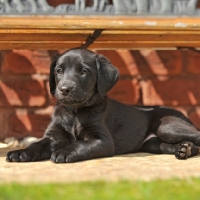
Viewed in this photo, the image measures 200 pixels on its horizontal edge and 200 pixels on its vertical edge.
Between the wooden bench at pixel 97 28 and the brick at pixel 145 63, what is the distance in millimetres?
375

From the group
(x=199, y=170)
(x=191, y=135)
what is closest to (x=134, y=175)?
(x=199, y=170)

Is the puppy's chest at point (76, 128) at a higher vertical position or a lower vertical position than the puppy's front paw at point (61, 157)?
lower

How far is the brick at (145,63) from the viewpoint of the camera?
473 centimetres

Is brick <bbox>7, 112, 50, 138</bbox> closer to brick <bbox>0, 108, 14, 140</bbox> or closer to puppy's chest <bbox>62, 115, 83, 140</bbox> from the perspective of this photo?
brick <bbox>0, 108, 14, 140</bbox>

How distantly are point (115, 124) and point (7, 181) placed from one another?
4.77ft

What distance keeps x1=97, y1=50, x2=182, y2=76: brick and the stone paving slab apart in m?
1.26

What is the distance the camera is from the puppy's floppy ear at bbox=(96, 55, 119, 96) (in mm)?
3834

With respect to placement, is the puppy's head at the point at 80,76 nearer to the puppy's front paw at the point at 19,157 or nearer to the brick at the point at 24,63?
the puppy's front paw at the point at 19,157

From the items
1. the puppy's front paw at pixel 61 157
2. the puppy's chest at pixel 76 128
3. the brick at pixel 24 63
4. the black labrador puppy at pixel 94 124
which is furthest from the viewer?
the brick at pixel 24 63

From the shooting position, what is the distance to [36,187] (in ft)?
8.52

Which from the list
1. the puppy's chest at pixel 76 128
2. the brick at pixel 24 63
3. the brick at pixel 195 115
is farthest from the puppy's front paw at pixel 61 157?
the brick at pixel 195 115

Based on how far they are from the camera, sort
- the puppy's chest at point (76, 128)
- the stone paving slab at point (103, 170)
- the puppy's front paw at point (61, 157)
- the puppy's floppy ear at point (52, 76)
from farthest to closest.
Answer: the puppy's floppy ear at point (52, 76) < the puppy's chest at point (76, 128) < the puppy's front paw at point (61, 157) < the stone paving slab at point (103, 170)

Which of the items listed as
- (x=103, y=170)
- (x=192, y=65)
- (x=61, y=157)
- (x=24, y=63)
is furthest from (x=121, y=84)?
(x=103, y=170)

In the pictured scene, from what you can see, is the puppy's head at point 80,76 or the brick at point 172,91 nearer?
the puppy's head at point 80,76
